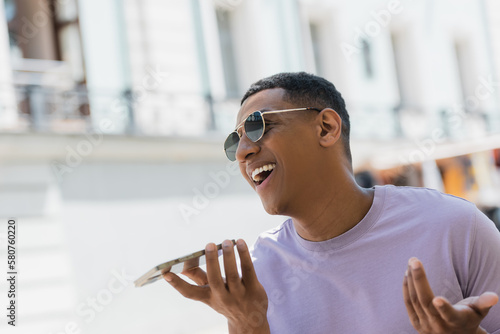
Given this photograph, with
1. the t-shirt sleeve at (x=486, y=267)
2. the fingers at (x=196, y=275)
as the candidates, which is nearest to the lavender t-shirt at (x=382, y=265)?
the t-shirt sleeve at (x=486, y=267)

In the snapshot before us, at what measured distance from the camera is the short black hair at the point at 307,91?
2201mm

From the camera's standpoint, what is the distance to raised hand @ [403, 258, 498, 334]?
4.42 feet

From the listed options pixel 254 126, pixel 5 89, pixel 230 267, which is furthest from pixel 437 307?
pixel 5 89

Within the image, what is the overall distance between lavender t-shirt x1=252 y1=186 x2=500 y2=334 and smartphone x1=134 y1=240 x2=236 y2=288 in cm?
35

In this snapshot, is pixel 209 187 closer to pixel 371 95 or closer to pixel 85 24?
pixel 85 24

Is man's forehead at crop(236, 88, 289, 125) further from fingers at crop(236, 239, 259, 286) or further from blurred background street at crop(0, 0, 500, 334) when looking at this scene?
blurred background street at crop(0, 0, 500, 334)

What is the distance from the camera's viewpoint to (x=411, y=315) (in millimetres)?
1441

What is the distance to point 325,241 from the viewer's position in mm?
1984

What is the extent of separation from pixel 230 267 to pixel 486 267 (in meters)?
0.74

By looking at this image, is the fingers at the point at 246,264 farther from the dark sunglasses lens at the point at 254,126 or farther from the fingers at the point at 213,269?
the dark sunglasses lens at the point at 254,126

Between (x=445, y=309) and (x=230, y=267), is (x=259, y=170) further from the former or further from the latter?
(x=445, y=309)

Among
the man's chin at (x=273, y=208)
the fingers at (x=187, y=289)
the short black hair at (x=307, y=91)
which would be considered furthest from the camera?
the short black hair at (x=307, y=91)

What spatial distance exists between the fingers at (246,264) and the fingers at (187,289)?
150 millimetres

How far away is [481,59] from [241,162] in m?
14.2
